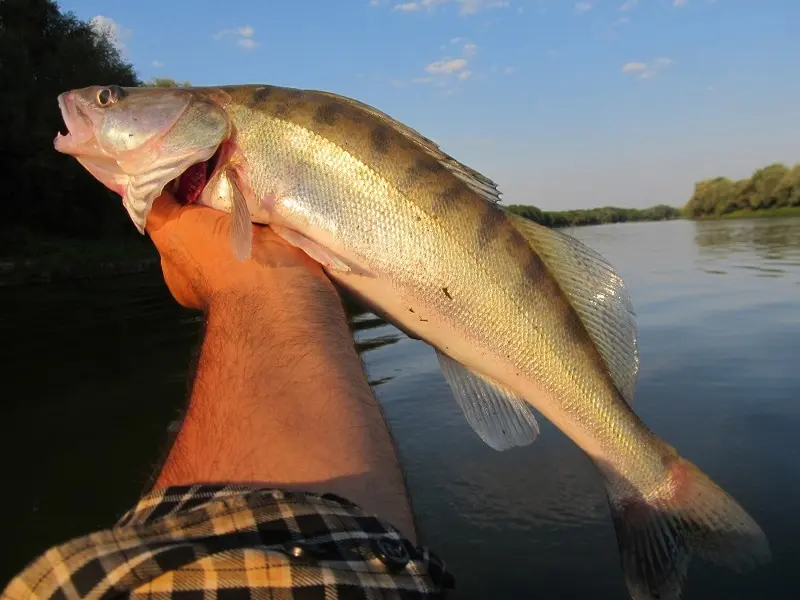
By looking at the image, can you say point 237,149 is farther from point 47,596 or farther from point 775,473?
point 775,473

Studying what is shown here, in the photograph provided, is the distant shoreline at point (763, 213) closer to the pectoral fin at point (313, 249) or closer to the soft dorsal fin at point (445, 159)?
the soft dorsal fin at point (445, 159)

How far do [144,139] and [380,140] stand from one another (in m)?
1.13

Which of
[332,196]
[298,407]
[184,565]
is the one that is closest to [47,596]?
[184,565]

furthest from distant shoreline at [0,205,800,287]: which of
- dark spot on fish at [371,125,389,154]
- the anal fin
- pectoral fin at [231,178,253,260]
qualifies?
the anal fin

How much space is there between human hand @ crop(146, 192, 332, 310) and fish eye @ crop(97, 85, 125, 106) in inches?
22.8

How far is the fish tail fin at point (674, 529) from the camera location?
7.86 ft

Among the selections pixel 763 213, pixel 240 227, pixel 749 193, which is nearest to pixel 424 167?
pixel 240 227

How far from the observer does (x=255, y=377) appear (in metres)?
1.51

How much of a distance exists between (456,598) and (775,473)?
2.61 m

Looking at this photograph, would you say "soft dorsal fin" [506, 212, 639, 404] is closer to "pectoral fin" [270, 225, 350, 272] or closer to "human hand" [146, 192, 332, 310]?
"pectoral fin" [270, 225, 350, 272]

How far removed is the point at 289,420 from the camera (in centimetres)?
134

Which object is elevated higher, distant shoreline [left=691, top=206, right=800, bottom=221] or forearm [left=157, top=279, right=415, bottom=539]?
distant shoreline [left=691, top=206, right=800, bottom=221]

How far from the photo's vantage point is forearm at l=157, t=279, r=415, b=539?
124 centimetres

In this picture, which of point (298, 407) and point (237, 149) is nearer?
point (298, 407)
